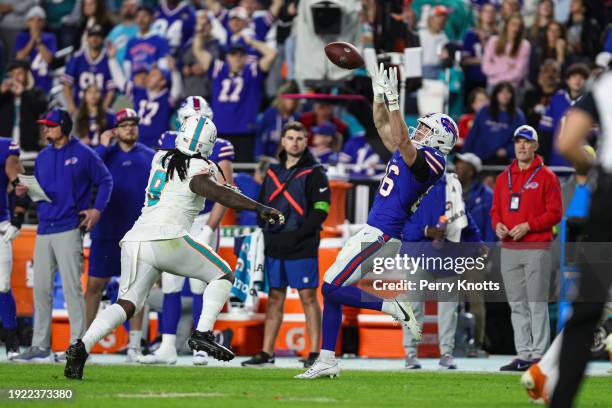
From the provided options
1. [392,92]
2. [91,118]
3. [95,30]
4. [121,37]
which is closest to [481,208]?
[392,92]

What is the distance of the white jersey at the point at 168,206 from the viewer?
906 cm

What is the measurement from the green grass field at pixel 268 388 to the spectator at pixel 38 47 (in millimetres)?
7836

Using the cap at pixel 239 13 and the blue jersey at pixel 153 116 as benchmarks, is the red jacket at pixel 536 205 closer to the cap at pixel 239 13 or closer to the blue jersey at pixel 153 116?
the blue jersey at pixel 153 116

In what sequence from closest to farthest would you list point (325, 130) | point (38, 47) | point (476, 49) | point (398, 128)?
point (398, 128) → point (325, 130) → point (476, 49) → point (38, 47)

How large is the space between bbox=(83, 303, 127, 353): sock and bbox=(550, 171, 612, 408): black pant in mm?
3870

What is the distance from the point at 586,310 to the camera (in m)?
5.72

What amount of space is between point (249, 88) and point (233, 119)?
Result: 442 millimetres

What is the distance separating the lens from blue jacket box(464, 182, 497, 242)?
42.7ft

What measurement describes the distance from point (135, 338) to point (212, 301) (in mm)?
2641

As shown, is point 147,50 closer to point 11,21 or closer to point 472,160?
point 11,21

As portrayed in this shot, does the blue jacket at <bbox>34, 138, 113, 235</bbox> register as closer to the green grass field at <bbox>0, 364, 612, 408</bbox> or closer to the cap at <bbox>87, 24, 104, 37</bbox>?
the green grass field at <bbox>0, 364, 612, 408</bbox>

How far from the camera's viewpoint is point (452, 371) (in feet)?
35.2

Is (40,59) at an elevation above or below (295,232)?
above

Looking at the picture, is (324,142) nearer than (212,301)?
No
